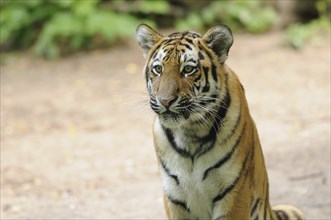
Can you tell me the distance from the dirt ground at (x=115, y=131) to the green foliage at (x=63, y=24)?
38 centimetres

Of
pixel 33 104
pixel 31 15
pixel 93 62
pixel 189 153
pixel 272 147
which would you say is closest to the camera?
pixel 189 153

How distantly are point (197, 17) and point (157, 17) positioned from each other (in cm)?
93

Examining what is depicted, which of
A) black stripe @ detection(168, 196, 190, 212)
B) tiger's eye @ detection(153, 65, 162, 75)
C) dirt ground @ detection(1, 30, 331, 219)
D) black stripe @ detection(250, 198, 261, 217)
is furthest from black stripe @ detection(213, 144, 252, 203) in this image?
tiger's eye @ detection(153, 65, 162, 75)

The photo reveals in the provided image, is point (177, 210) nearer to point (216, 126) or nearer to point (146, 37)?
point (216, 126)

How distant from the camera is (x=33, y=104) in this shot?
10.0 meters

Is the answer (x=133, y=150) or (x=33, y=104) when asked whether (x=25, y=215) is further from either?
(x=33, y=104)

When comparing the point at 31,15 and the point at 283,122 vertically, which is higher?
the point at 31,15

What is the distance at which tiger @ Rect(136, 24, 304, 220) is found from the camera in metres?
3.83

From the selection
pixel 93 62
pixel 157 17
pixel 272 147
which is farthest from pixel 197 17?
pixel 272 147

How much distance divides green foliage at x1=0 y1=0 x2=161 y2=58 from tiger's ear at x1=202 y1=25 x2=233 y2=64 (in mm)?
8404

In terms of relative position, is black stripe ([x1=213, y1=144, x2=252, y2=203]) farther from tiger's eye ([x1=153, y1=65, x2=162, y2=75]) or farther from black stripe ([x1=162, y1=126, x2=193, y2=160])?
tiger's eye ([x1=153, y1=65, x2=162, y2=75])

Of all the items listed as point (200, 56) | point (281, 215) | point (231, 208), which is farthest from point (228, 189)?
point (281, 215)

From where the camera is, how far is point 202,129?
13.0 feet

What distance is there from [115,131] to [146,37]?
15.2 ft
